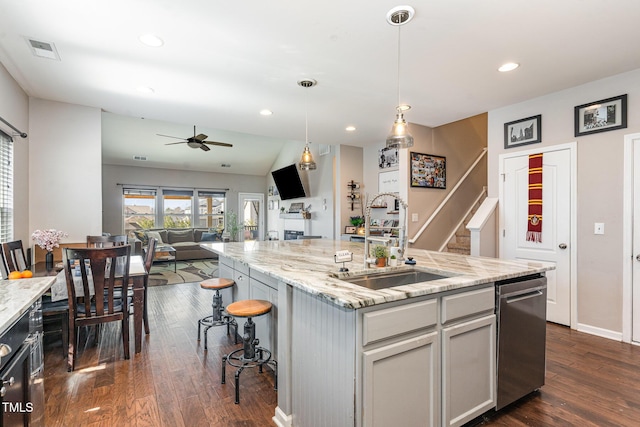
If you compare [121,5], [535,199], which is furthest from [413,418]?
[535,199]

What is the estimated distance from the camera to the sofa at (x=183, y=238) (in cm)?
817

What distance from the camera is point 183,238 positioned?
886 cm

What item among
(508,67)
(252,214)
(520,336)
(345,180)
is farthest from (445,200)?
(252,214)

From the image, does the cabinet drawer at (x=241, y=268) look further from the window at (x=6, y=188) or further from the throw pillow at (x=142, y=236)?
the throw pillow at (x=142, y=236)

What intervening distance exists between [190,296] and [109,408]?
2777 millimetres

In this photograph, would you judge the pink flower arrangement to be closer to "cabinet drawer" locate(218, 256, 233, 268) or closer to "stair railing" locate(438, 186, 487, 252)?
"cabinet drawer" locate(218, 256, 233, 268)

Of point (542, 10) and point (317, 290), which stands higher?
point (542, 10)

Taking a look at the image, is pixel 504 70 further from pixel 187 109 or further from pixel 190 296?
pixel 190 296

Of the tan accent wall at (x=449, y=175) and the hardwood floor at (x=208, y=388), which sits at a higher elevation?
the tan accent wall at (x=449, y=175)

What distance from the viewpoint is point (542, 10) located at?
2135 millimetres

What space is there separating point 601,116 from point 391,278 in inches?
120

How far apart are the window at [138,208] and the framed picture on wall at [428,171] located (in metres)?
7.56

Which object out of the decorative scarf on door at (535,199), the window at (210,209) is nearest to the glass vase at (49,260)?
the decorative scarf on door at (535,199)

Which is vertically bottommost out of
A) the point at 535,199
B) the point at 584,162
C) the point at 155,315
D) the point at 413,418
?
the point at 155,315
